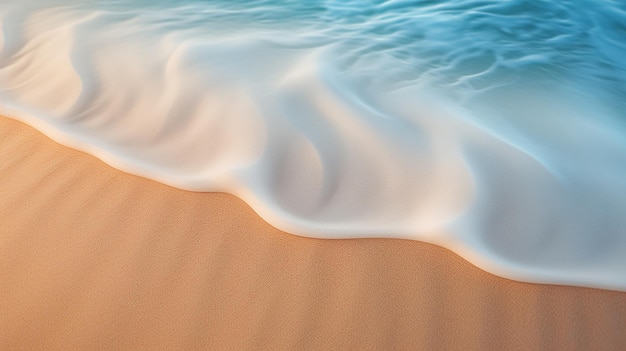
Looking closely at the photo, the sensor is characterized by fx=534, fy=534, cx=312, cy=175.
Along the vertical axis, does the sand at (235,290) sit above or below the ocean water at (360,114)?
below

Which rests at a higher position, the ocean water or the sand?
the ocean water

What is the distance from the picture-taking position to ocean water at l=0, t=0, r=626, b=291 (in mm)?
1096

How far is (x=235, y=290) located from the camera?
0.96 m

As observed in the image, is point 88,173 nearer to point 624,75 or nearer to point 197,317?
point 197,317

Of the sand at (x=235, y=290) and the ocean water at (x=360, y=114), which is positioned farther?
the ocean water at (x=360, y=114)

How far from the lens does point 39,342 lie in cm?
88

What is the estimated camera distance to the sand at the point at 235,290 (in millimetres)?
892

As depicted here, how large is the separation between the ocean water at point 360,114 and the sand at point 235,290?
2.0 inches

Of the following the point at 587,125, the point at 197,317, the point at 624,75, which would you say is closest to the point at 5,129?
the point at 197,317

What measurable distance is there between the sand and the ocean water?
2.0 inches

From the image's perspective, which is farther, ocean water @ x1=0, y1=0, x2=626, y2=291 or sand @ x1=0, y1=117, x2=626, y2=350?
ocean water @ x1=0, y1=0, x2=626, y2=291

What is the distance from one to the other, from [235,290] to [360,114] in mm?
630

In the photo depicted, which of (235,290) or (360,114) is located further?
(360,114)

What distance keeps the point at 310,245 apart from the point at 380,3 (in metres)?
1.53
